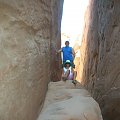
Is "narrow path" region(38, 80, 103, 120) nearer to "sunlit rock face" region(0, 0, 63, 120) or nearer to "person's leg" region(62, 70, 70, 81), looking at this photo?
"sunlit rock face" region(0, 0, 63, 120)

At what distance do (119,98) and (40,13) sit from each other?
13.5ft

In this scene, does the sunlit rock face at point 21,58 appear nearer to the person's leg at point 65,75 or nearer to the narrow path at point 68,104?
the narrow path at point 68,104

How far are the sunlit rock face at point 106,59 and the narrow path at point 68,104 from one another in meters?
1.95

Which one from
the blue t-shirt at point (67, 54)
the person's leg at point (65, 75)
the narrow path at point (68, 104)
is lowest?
the narrow path at point (68, 104)

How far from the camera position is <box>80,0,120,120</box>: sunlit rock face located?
30.2 ft

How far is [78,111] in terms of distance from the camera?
588 cm

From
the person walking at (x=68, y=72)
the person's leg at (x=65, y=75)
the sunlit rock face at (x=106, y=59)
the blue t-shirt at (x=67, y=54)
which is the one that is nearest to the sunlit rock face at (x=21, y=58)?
the person's leg at (x=65, y=75)

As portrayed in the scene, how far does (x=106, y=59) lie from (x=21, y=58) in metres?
5.88

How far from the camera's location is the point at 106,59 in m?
10.1

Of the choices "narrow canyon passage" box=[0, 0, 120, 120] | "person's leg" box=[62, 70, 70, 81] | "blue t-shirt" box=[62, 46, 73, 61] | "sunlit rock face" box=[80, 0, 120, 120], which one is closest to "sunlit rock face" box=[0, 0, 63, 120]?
"narrow canyon passage" box=[0, 0, 120, 120]

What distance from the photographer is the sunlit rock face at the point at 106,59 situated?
362 inches

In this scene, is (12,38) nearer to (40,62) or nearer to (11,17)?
(11,17)

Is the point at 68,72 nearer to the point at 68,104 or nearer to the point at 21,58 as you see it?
the point at 68,104

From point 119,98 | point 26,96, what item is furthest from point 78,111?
point 119,98
